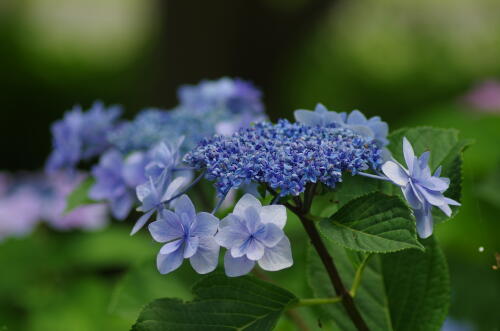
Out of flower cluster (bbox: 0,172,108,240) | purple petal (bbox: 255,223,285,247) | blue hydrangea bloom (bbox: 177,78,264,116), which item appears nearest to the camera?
purple petal (bbox: 255,223,285,247)

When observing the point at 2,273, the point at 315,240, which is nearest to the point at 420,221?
the point at 315,240

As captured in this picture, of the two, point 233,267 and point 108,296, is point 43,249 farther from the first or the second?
point 233,267

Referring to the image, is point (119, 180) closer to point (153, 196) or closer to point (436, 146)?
point (153, 196)

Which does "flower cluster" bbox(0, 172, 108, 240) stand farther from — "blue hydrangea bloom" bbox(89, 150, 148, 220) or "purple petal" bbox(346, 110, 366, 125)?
"purple petal" bbox(346, 110, 366, 125)

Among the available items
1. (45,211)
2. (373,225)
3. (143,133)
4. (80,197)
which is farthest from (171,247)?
(45,211)

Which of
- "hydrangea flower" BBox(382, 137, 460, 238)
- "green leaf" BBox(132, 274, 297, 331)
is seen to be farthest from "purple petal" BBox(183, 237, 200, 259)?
"hydrangea flower" BBox(382, 137, 460, 238)
